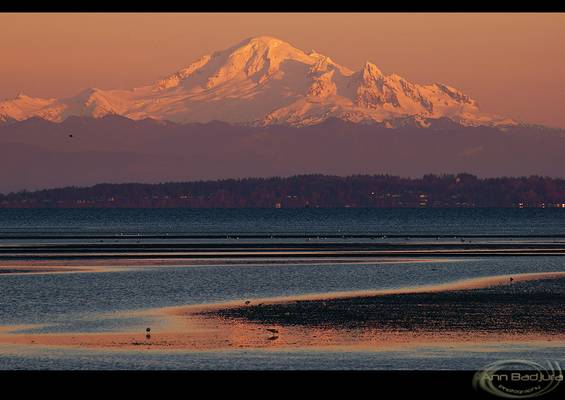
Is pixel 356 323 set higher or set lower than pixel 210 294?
lower

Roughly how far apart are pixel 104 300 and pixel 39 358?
2194 cm

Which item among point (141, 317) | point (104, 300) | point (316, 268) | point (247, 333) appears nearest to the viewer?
point (247, 333)

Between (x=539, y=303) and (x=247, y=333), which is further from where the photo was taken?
(x=539, y=303)

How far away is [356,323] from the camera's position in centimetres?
4244

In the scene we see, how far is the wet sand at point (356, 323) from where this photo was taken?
1432 inches

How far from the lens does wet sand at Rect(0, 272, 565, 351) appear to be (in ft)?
119

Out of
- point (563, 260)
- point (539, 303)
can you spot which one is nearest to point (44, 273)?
point (539, 303)

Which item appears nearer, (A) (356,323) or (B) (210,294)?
(A) (356,323)

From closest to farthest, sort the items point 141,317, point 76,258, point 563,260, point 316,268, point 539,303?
point 141,317 → point 539,303 → point 316,268 → point 563,260 → point 76,258

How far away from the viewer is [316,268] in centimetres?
7931
